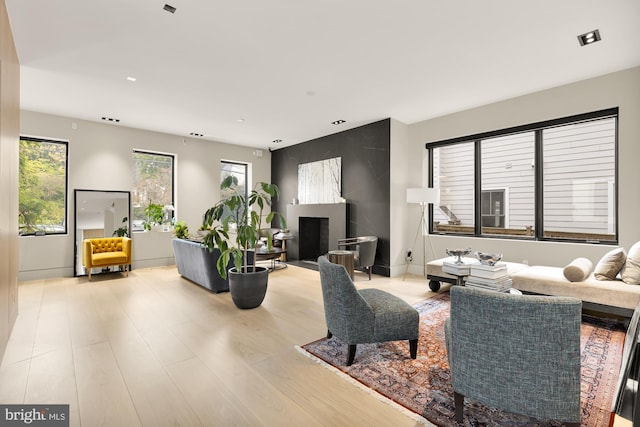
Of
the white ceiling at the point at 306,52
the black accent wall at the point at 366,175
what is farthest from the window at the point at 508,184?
the black accent wall at the point at 366,175

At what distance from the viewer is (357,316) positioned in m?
2.29

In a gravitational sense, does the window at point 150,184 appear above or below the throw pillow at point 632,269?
above

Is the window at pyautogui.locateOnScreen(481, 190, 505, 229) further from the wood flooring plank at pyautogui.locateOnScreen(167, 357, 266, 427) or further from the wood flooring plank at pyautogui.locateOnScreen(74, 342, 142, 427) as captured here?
the wood flooring plank at pyautogui.locateOnScreen(74, 342, 142, 427)

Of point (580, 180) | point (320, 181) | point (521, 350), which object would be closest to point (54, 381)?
point (521, 350)

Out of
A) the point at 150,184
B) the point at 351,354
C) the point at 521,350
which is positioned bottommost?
the point at 351,354

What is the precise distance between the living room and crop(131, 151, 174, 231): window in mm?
199

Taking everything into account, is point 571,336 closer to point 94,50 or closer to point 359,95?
point 359,95

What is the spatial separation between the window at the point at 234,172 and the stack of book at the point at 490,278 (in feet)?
19.9

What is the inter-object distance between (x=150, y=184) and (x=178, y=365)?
5272 mm

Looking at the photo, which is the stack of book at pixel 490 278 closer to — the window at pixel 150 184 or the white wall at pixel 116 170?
the window at pixel 150 184

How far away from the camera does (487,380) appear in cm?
159

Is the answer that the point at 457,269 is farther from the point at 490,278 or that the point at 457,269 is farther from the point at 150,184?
the point at 150,184

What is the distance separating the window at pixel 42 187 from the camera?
5.20 meters

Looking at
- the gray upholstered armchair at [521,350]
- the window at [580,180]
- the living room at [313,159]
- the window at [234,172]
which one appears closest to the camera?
the gray upholstered armchair at [521,350]
